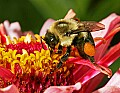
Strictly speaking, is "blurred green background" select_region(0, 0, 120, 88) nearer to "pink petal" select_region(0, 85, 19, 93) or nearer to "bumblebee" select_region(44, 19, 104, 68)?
"bumblebee" select_region(44, 19, 104, 68)

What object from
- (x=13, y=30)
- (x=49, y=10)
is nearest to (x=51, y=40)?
(x=13, y=30)

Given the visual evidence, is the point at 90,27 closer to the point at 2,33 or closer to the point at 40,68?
the point at 40,68

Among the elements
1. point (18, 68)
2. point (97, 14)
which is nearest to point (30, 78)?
point (18, 68)

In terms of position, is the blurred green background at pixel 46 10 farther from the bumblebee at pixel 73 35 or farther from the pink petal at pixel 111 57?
the bumblebee at pixel 73 35

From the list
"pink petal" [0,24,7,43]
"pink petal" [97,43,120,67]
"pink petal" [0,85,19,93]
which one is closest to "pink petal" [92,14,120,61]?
"pink petal" [97,43,120,67]

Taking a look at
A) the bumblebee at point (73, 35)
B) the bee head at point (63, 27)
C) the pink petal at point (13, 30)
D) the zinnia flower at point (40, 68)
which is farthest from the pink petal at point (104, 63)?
the pink petal at point (13, 30)

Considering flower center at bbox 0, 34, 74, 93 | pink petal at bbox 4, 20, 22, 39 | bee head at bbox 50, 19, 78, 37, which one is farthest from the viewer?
pink petal at bbox 4, 20, 22, 39
